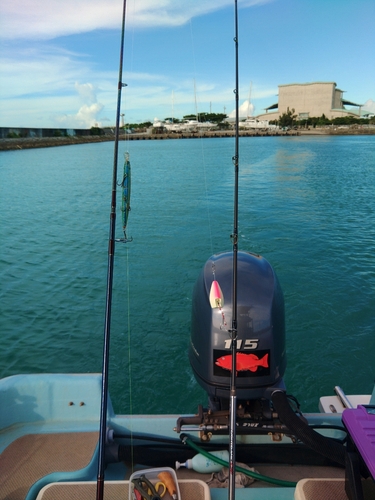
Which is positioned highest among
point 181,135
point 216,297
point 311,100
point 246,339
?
point 311,100

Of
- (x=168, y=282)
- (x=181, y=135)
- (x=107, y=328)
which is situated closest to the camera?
(x=107, y=328)

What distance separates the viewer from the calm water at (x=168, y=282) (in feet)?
15.4

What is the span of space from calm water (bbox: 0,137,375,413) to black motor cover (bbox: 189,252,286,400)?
1.58 m

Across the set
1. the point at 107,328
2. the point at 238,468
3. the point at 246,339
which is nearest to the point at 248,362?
the point at 246,339

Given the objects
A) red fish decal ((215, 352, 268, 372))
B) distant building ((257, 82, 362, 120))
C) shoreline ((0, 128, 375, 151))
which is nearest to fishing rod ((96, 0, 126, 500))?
red fish decal ((215, 352, 268, 372))

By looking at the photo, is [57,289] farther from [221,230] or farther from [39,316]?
[221,230]

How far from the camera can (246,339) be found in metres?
2.47

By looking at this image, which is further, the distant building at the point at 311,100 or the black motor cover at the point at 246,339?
the distant building at the point at 311,100

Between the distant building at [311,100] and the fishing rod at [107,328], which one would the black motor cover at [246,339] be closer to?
the fishing rod at [107,328]

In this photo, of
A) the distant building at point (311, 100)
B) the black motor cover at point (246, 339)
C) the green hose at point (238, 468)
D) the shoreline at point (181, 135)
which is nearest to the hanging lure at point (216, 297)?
the black motor cover at point (246, 339)

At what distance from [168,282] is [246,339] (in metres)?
4.65

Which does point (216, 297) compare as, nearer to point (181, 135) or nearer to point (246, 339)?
point (246, 339)

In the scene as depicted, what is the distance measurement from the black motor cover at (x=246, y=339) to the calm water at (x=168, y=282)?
5.18 feet

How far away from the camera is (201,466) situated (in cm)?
234
